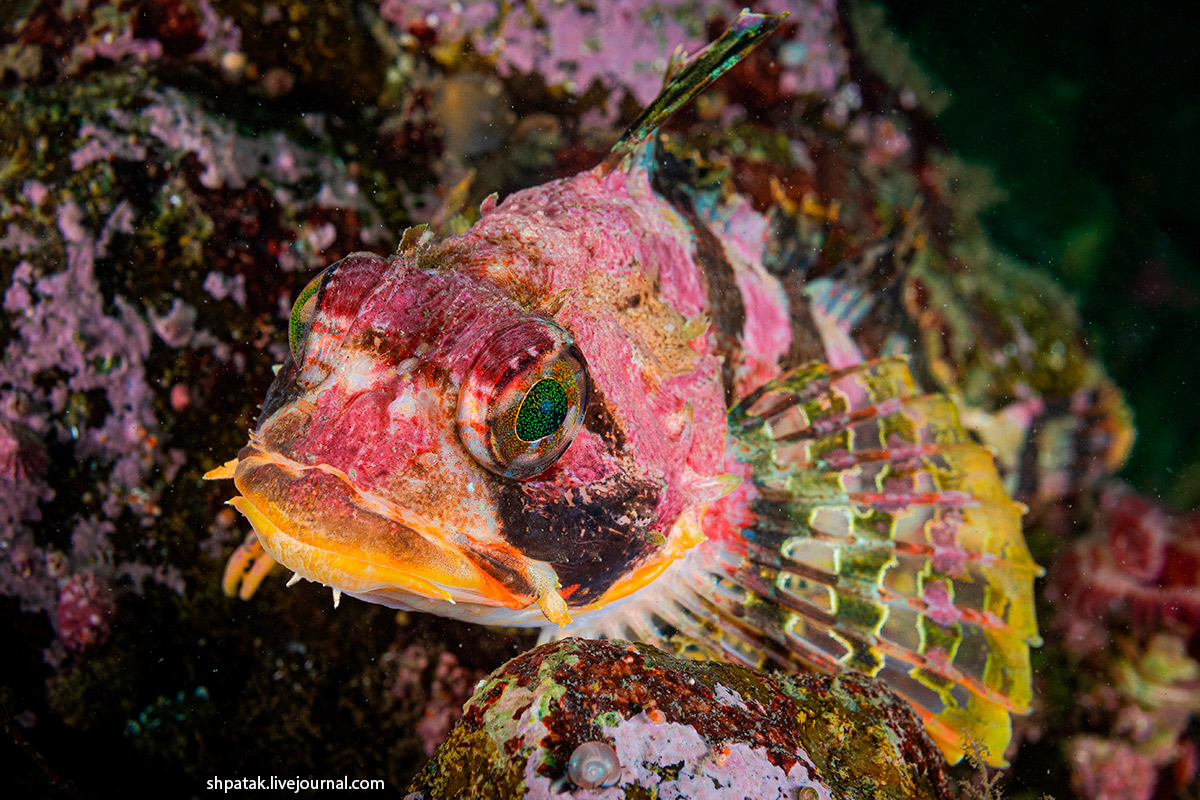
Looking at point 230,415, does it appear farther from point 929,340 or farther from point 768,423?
point 929,340

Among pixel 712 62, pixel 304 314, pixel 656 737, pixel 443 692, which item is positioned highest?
pixel 304 314

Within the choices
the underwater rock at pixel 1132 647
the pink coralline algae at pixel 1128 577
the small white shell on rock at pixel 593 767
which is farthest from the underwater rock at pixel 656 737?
the pink coralline algae at pixel 1128 577

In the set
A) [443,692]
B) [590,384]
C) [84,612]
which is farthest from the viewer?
[443,692]

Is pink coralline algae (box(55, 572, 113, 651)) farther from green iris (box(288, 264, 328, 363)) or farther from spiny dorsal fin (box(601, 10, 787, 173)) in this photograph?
spiny dorsal fin (box(601, 10, 787, 173))

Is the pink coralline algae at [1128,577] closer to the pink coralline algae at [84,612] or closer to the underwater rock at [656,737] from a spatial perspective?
the underwater rock at [656,737]

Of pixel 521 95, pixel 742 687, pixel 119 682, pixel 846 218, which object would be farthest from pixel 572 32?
pixel 119 682

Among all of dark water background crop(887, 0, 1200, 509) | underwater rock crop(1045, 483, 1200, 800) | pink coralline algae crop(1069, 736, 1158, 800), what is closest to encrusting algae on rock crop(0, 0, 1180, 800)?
pink coralline algae crop(1069, 736, 1158, 800)

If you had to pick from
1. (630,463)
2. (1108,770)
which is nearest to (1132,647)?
(1108,770)

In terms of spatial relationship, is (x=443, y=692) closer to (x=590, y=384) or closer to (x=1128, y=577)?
(x=590, y=384)
